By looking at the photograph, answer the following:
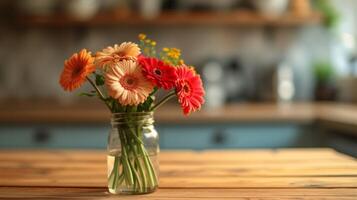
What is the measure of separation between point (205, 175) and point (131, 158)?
0.93ft

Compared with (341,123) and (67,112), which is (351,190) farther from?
(67,112)

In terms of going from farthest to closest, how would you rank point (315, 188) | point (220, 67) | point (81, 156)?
1. point (220, 67)
2. point (81, 156)
3. point (315, 188)

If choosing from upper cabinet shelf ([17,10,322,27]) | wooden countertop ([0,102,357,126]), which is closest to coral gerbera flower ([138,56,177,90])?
wooden countertop ([0,102,357,126])

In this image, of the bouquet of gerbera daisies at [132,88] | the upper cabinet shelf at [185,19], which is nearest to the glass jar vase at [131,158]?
the bouquet of gerbera daisies at [132,88]

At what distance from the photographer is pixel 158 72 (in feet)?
3.21

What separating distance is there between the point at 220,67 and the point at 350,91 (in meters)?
0.88

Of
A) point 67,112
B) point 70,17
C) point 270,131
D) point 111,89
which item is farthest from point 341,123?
point 70,17

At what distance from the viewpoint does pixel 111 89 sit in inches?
37.3

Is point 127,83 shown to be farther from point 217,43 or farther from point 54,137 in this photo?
point 217,43

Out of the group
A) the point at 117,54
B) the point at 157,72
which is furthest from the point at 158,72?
the point at 117,54

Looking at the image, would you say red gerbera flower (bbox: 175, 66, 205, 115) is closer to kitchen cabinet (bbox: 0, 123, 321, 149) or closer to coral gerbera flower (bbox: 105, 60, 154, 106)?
coral gerbera flower (bbox: 105, 60, 154, 106)

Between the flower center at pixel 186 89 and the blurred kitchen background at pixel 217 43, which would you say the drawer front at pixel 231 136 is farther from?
the flower center at pixel 186 89

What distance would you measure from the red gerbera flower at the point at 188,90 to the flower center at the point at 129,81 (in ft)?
0.28

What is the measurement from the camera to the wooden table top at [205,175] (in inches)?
40.4
